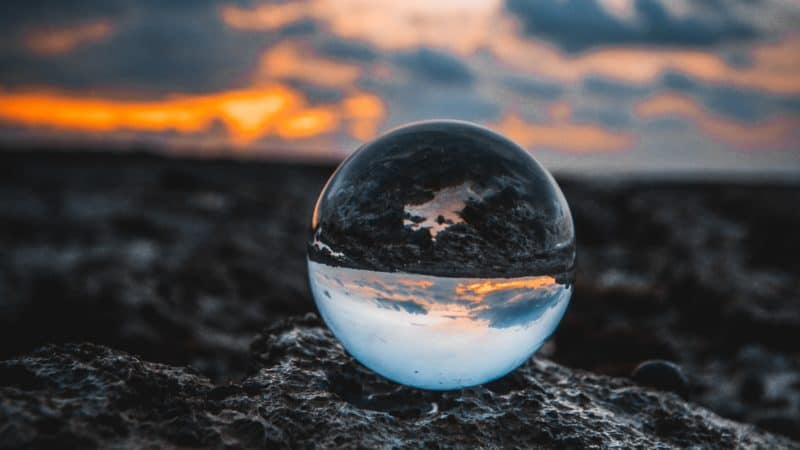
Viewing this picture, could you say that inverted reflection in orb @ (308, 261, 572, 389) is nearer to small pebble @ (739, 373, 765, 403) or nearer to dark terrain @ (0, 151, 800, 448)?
dark terrain @ (0, 151, 800, 448)

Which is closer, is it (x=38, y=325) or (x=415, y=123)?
(x=415, y=123)

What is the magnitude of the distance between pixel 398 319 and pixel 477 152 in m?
0.91

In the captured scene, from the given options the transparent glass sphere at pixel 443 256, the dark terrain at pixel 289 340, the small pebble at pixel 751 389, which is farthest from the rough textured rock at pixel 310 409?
the small pebble at pixel 751 389

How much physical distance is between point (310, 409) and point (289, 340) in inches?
35.0

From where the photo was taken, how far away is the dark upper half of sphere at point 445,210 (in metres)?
2.47

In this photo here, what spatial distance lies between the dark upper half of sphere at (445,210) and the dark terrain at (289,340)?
0.76 metres

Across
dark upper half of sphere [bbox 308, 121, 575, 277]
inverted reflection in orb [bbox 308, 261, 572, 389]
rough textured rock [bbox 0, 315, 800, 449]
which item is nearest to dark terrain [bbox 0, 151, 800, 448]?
rough textured rock [bbox 0, 315, 800, 449]

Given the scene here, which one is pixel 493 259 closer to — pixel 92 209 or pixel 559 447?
pixel 559 447

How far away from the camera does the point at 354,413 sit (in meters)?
2.53

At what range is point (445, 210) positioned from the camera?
2.46m

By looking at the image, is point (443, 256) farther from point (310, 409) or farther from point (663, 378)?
point (663, 378)

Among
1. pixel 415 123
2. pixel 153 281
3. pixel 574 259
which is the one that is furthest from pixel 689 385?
pixel 153 281

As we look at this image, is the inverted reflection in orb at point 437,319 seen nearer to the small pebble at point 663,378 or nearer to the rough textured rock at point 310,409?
the rough textured rock at point 310,409

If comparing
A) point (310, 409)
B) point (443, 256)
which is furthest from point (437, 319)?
point (310, 409)
